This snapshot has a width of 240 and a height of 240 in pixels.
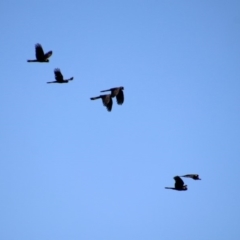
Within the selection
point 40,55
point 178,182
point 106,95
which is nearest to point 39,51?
point 40,55

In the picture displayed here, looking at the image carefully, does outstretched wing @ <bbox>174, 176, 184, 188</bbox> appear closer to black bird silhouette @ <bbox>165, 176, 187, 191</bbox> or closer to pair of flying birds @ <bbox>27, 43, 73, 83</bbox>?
black bird silhouette @ <bbox>165, 176, 187, 191</bbox>

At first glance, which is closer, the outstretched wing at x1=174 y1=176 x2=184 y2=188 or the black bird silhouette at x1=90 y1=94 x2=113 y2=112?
the black bird silhouette at x1=90 y1=94 x2=113 y2=112

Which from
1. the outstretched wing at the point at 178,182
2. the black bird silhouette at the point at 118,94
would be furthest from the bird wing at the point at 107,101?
the outstretched wing at the point at 178,182

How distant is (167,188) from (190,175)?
1908mm

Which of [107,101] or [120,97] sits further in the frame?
[120,97]

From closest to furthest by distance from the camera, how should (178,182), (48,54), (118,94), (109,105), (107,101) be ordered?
(109,105) → (107,101) → (118,94) → (48,54) → (178,182)

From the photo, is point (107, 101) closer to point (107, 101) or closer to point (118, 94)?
point (107, 101)

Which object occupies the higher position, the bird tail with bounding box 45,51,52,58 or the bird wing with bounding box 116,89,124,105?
the bird tail with bounding box 45,51,52,58

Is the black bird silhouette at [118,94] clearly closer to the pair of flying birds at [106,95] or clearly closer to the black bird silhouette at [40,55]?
the pair of flying birds at [106,95]

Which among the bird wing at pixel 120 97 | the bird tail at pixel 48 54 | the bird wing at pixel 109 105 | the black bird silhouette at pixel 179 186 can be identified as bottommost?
the black bird silhouette at pixel 179 186

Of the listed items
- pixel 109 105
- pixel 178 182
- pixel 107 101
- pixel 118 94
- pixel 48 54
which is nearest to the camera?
pixel 109 105

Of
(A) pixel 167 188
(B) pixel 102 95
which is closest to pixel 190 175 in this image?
(A) pixel 167 188

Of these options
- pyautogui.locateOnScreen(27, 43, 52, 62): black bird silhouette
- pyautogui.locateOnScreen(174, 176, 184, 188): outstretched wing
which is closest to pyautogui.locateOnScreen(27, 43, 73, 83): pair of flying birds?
pyautogui.locateOnScreen(27, 43, 52, 62): black bird silhouette

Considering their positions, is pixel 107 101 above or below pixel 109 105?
above
